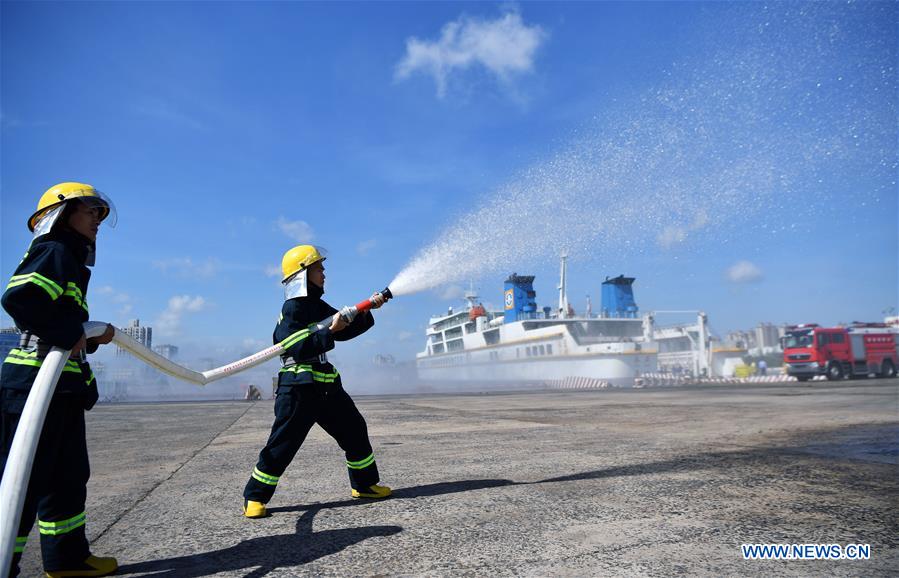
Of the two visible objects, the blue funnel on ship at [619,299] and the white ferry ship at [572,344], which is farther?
the blue funnel on ship at [619,299]

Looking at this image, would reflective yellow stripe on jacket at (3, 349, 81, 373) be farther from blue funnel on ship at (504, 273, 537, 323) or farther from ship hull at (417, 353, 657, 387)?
blue funnel on ship at (504, 273, 537, 323)

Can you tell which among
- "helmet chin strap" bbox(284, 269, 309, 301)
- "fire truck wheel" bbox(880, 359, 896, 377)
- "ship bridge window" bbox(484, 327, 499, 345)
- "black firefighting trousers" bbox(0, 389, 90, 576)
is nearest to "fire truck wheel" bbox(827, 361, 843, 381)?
"fire truck wheel" bbox(880, 359, 896, 377)

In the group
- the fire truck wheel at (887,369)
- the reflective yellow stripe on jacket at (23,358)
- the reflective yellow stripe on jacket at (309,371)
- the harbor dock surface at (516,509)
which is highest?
the reflective yellow stripe on jacket at (23,358)

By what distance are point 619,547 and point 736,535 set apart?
67 centimetres

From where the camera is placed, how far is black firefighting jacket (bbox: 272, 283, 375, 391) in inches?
141

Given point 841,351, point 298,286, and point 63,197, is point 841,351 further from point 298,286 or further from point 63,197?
point 63,197

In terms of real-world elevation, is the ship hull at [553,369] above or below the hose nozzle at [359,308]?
below

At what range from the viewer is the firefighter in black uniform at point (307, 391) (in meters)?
3.46

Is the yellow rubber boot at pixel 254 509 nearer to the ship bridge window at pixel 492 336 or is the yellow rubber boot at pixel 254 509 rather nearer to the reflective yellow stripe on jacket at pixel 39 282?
the reflective yellow stripe on jacket at pixel 39 282

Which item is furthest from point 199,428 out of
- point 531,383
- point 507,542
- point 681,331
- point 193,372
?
point 681,331

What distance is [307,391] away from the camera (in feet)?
12.0

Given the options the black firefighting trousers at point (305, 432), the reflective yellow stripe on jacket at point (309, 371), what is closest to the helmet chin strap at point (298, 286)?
the reflective yellow stripe on jacket at point (309, 371)

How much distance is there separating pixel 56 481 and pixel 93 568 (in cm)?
44

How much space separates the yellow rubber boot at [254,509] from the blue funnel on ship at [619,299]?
150 feet
